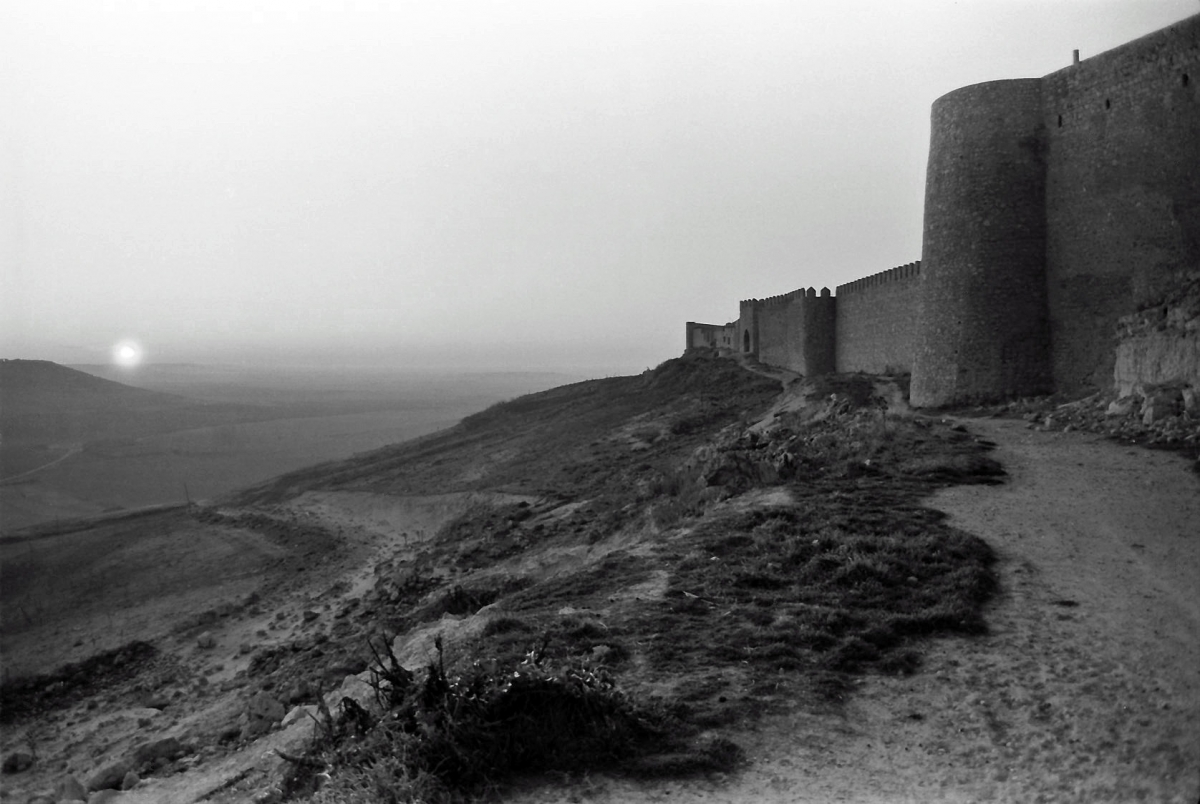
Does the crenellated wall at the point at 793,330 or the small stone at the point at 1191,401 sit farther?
the crenellated wall at the point at 793,330

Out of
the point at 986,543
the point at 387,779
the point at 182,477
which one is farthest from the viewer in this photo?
the point at 182,477

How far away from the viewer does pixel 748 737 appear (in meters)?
4.98

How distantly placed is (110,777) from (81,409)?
87.3m

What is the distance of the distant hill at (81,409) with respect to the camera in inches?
2665

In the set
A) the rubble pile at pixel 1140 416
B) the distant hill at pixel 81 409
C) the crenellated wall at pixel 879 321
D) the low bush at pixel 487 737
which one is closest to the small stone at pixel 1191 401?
the rubble pile at pixel 1140 416

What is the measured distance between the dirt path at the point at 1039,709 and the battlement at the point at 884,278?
1693 cm

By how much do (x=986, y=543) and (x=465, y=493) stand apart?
1844 cm

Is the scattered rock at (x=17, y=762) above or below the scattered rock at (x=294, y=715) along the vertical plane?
below

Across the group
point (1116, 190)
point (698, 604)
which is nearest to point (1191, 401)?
point (1116, 190)

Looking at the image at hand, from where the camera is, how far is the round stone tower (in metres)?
17.1

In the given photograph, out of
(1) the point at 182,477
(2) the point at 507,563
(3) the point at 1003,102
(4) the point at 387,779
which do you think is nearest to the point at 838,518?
(4) the point at 387,779

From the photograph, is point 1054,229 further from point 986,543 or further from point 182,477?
point 182,477

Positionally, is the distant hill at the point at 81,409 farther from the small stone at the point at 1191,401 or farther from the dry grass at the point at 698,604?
the small stone at the point at 1191,401

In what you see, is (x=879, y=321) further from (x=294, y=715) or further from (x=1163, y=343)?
(x=294, y=715)
